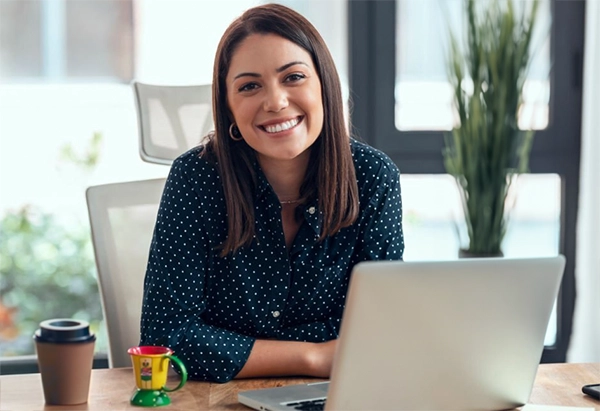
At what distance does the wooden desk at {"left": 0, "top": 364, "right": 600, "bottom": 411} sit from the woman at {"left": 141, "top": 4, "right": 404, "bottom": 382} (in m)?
0.15

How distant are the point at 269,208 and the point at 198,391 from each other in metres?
0.44

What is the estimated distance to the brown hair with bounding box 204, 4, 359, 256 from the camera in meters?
1.79

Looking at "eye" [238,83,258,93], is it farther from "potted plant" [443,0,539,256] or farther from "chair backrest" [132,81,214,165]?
"potted plant" [443,0,539,256]

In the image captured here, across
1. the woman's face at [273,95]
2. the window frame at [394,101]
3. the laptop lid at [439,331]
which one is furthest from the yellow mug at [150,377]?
the window frame at [394,101]

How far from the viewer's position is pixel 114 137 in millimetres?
3211

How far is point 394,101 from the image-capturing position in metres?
3.29

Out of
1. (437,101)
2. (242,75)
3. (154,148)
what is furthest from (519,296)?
(437,101)

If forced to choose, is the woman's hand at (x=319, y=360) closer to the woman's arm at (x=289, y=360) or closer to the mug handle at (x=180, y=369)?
the woman's arm at (x=289, y=360)

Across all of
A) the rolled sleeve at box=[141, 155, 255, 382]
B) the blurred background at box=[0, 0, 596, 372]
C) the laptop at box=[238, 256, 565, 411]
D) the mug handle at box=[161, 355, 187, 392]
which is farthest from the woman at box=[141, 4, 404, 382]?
the blurred background at box=[0, 0, 596, 372]

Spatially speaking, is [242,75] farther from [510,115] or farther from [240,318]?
[510,115]

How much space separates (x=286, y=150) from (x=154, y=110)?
41 cm

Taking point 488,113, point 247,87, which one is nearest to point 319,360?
point 247,87

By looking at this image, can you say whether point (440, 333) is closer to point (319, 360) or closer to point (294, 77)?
point (319, 360)

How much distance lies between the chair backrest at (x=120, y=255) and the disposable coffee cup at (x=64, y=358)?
22.7 inches
